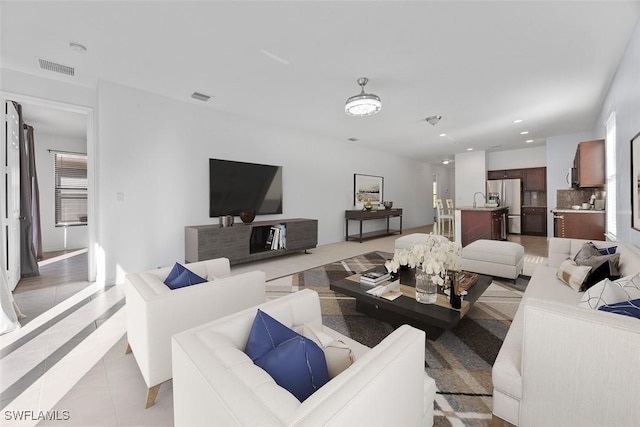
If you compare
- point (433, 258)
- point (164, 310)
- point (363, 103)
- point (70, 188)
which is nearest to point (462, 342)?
point (433, 258)

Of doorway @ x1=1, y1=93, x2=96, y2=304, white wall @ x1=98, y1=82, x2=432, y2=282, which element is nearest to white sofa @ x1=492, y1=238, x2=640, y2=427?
white wall @ x1=98, y1=82, x2=432, y2=282

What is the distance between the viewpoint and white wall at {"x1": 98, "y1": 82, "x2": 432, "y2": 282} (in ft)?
11.6

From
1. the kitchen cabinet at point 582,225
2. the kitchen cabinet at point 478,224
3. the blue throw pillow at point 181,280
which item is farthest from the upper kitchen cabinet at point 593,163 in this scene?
the blue throw pillow at point 181,280

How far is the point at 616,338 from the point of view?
1.01 meters

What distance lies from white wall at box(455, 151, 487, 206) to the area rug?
5.37m

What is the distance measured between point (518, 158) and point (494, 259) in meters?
6.20

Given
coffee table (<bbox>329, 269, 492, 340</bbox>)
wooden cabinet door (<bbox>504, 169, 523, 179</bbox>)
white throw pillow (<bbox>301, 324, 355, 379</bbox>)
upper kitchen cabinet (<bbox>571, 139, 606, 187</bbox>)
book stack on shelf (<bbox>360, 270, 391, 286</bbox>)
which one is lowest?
coffee table (<bbox>329, 269, 492, 340</bbox>)

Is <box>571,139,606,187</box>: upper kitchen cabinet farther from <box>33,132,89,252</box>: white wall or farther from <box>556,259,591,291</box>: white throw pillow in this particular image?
<box>33,132,89,252</box>: white wall

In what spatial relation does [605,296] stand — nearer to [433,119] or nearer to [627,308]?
[627,308]

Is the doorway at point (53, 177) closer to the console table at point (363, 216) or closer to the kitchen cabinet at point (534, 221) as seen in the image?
the console table at point (363, 216)

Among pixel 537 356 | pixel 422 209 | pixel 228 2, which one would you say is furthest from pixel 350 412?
pixel 422 209

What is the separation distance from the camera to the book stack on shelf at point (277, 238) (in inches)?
191

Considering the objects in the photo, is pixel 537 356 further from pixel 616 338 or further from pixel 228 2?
pixel 228 2

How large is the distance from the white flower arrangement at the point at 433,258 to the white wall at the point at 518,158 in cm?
785
